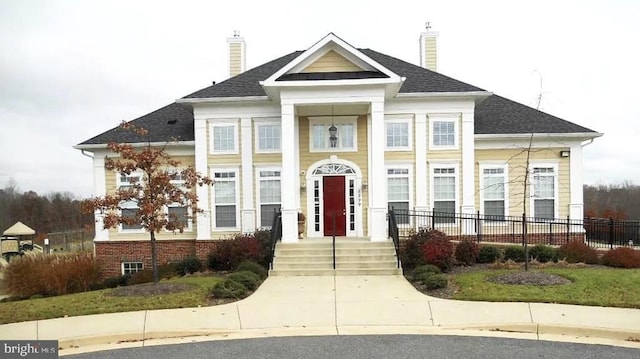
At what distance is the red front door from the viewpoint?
18.5 metres

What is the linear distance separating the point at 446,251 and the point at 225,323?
22.2ft

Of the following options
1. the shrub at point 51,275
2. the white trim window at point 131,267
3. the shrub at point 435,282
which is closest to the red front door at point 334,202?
the shrub at point 435,282

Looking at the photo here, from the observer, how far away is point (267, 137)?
1880 cm

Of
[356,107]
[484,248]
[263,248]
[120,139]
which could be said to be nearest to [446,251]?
[484,248]

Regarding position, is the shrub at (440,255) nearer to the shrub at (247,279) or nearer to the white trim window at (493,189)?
the shrub at (247,279)

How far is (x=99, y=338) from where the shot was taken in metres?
8.30

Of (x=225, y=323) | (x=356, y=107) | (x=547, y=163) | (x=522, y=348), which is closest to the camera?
(x=522, y=348)

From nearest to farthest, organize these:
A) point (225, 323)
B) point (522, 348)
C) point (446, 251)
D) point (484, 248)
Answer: point (522, 348) → point (225, 323) → point (446, 251) → point (484, 248)

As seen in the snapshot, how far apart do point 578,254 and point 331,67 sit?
961cm

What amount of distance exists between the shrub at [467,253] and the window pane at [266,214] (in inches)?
283

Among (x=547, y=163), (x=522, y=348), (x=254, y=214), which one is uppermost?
(x=547, y=163)

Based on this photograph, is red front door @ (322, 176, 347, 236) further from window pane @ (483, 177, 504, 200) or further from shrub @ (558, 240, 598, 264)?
shrub @ (558, 240, 598, 264)

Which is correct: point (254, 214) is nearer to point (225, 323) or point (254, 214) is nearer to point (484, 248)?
point (484, 248)

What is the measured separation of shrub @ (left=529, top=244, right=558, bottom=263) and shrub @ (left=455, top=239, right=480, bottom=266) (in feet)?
5.41
